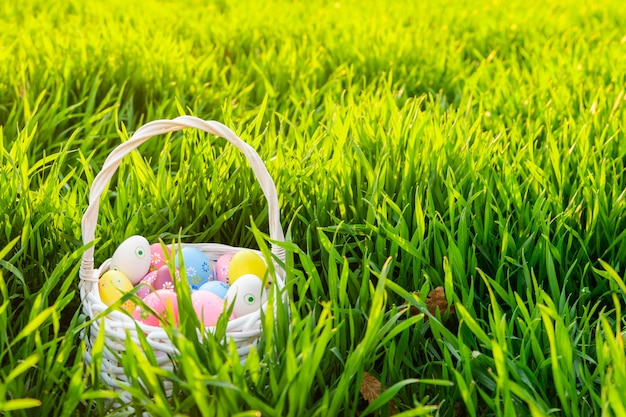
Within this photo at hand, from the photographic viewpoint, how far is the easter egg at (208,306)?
1.23m

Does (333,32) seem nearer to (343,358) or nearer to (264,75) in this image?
(264,75)

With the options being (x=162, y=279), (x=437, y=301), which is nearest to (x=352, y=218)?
(x=437, y=301)

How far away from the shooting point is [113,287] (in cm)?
129

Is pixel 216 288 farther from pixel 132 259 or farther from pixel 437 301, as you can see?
pixel 437 301

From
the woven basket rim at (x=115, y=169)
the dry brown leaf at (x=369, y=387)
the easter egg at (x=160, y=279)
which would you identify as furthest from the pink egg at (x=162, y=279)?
the dry brown leaf at (x=369, y=387)

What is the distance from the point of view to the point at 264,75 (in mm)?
2803

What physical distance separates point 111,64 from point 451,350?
1882 mm

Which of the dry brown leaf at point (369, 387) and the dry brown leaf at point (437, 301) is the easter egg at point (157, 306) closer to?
the dry brown leaf at point (369, 387)

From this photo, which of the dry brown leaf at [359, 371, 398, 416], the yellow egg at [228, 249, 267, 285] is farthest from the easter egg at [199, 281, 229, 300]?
the dry brown leaf at [359, 371, 398, 416]

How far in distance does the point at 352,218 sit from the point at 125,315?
2.06ft

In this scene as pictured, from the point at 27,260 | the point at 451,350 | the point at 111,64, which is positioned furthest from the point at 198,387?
the point at 111,64

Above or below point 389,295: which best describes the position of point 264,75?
above

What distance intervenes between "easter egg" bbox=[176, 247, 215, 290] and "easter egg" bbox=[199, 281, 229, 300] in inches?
2.2

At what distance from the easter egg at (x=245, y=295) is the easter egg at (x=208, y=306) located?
20mm
